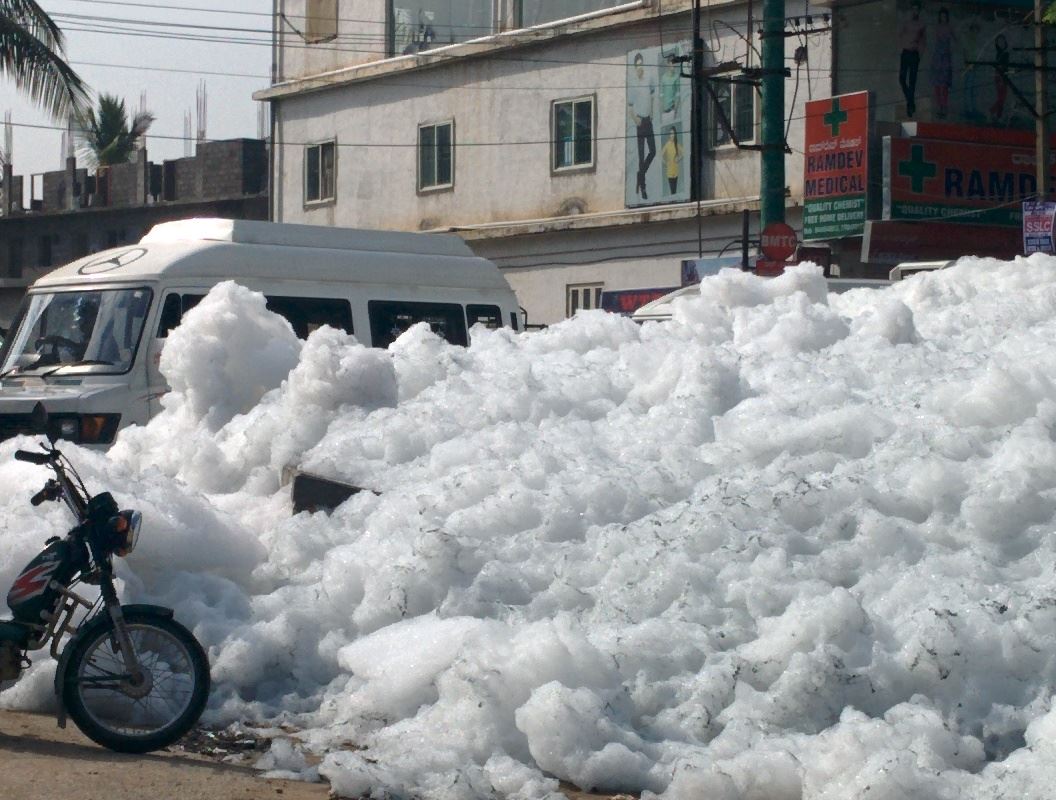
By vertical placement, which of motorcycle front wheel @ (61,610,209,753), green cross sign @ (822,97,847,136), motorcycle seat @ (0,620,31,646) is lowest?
motorcycle front wheel @ (61,610,209,753)

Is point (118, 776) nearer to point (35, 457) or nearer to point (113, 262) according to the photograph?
point (35, 457)

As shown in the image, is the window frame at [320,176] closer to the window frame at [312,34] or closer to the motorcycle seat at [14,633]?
the window frame at [312,34]

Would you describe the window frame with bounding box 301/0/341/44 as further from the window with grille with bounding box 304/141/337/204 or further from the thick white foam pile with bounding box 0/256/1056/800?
the thick white foam pile with bounding box 0/256/1056/800

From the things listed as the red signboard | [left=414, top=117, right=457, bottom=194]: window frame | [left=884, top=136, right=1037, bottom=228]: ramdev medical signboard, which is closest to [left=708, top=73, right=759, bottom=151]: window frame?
[left=884, top=136, right=1037, bottom=228]: ramdev medical signboard

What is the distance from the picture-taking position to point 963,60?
1115 inches

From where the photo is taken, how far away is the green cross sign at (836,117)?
85.6 feet

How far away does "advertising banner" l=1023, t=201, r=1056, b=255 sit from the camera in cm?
1958

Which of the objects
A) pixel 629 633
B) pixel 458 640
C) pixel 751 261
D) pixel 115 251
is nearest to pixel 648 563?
pixel 629 633

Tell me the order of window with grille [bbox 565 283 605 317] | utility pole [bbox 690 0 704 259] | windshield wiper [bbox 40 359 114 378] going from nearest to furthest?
windshield wiper [bbox 40 359 114 378], utility pole [bbox 690 0 704 259], window with grille [bbox 565 283 605 317]

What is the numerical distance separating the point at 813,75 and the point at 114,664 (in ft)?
74.9

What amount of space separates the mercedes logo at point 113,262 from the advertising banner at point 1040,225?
11.3m

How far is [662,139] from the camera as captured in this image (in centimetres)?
2934

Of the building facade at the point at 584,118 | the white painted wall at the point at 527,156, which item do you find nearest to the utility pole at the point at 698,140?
the building facade at the point at 584,118

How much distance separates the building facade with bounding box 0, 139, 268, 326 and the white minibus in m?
31.2
